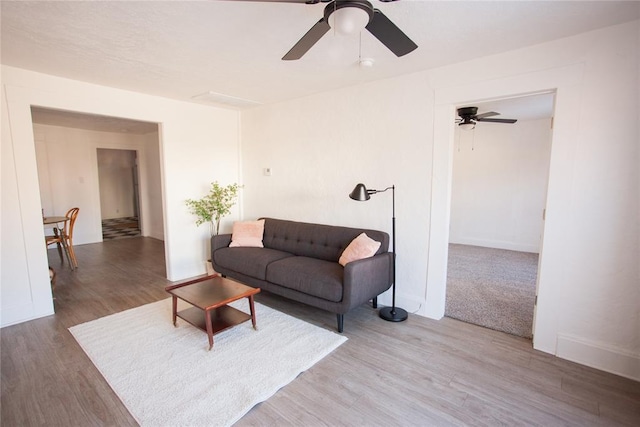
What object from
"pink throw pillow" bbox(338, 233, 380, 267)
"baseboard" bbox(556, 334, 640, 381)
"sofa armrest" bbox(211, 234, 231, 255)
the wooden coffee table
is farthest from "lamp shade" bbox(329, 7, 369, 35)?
"sofa armrest" bbox(211, 234, 231, 255)

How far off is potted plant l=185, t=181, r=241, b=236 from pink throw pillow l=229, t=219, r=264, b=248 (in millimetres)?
489

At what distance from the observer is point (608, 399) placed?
1960mm

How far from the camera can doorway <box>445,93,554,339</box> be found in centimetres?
410

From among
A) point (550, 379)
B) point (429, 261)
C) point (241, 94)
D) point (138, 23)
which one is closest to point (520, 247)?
point (429, 261)

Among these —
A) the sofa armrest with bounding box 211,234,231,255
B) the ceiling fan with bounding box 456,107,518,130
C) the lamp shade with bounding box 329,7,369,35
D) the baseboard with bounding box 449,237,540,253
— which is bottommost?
the baseboard with bounding box 449,237,540,253

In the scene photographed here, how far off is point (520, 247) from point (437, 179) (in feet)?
12.6

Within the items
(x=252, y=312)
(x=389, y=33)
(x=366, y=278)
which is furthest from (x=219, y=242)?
(x=389, y=33)

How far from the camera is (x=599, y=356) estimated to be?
2.27 metres

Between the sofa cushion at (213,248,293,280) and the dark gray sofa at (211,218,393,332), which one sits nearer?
the dark gray sofa at (211,218,393,332)

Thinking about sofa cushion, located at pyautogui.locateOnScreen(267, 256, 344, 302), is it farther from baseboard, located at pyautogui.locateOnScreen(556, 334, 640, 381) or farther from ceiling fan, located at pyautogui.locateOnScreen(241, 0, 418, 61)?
ceiling fan, located at pyautogui.locateOnScreen(241, 0, 418, 61)

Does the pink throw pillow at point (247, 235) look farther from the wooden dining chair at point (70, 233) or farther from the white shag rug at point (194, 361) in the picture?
the wooden dining chair at point (70, 233)

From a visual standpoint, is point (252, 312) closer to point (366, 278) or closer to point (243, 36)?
point (366, 278)

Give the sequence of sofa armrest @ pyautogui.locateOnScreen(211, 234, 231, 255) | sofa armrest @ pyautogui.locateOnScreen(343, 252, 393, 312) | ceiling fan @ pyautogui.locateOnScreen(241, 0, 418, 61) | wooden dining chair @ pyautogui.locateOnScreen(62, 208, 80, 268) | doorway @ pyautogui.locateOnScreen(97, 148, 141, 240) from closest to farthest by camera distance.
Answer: ceiling fan @ pyautogui.locateOnScreen(241, 0, 418, 61)
sofa armrest @ pyautogui.locateOnScreen(343, 252, 393, 312)
sofa armrest @ pyautogui.locateOnScreen(211, 234, 231, 255)
wooden dining chair @ pyautogui.locateOnScreen(62, 208, 80, 268)
doorway @ pyautogui.locateOnScreen(97, 148, 141, 240)

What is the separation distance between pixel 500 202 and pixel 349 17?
5.52 m
